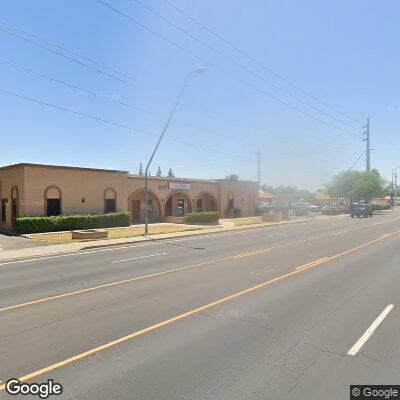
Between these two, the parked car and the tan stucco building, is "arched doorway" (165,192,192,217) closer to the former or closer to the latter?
the tan stucco building

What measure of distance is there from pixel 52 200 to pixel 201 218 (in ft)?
46.9

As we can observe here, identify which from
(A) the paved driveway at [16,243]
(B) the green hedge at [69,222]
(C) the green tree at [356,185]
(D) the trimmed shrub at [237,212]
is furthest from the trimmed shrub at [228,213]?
(C) the green tree at [356,185]

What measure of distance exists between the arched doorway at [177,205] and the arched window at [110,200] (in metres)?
8.83

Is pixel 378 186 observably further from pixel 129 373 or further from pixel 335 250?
pixel 129 373

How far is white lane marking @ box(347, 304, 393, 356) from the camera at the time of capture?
6.04 metres

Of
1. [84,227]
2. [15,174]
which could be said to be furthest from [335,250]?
[15,174]

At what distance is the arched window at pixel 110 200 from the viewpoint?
34.7m

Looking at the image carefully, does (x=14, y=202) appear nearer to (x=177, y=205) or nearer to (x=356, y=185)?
(x=177, y=205)

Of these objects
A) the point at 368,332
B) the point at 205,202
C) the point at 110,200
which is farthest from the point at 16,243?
the point at 205,202

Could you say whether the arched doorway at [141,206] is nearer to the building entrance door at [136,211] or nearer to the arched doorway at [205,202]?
the building entrance door at [136,211]

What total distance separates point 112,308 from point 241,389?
4288 millimetres

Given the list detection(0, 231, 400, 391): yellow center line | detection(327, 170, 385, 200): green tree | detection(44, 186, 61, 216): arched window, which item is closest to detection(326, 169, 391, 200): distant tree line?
detection(327, 170, 385, 200): green tree

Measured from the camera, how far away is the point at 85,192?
109 feet

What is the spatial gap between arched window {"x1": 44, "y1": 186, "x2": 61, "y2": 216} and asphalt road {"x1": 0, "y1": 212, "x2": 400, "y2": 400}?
17.9 meters
